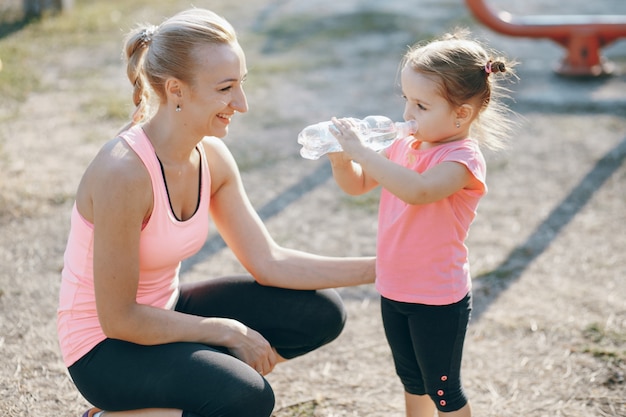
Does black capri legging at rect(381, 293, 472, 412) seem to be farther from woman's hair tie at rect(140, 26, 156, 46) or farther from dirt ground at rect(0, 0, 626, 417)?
woman's hair tie at rect(140, 26, 156, 46)

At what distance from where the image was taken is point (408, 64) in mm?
2188

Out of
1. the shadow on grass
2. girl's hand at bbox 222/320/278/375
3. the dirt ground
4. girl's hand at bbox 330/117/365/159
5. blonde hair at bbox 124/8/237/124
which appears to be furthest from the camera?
the shadow on grass

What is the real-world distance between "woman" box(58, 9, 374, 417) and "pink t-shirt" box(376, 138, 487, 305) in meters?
0.47

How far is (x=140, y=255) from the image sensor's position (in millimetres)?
2289

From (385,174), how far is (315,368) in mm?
1148

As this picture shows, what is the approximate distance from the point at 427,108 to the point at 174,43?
2.30 ft

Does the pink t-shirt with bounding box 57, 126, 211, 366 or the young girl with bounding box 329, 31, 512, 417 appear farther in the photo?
the pink t-shirt with bounding box 57, 126, 211, 366

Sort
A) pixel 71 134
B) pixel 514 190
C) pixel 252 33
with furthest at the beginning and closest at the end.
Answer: pixel 252 33 → pixel 71 134 → pixel 514 190

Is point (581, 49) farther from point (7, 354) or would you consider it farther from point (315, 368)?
point (7, 354)

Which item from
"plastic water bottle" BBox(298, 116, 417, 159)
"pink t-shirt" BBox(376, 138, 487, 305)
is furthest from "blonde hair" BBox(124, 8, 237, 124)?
"pink t-shirt" BBox(376, 138, 487, 305)

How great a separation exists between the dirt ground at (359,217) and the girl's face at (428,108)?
1033 millimetres

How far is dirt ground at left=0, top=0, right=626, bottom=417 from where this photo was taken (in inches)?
113

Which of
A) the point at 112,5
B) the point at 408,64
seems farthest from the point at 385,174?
the point at 112,5

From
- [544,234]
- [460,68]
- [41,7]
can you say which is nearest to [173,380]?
[460,68]
